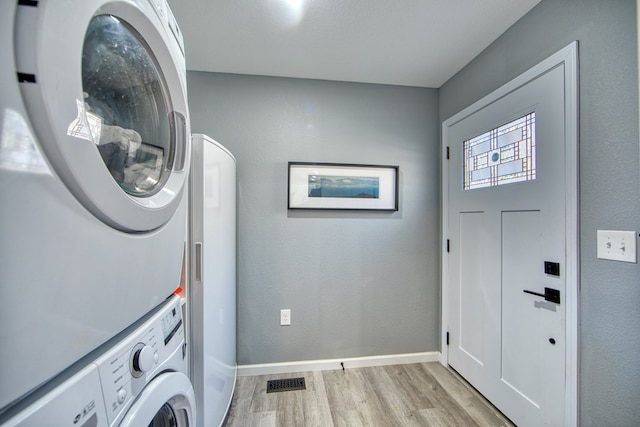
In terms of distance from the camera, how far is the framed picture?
1928 millimetres

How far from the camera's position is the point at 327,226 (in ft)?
6.48

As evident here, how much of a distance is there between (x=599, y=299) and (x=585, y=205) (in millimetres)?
411

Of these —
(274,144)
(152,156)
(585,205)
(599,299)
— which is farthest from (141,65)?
(599,299)

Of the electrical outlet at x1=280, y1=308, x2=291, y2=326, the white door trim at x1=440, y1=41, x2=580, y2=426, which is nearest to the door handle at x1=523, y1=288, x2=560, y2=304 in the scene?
the white door trim at x1=440, y1=41, x2=580, y2=426

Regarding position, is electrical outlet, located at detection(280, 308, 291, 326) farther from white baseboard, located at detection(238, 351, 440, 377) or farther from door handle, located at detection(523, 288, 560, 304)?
door handle, located at detection(523, 288, 560, 304)

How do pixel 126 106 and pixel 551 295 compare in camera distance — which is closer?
pixel 126 106

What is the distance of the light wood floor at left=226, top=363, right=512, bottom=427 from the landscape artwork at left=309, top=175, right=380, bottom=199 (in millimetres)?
1419

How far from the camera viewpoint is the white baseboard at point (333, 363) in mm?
1867

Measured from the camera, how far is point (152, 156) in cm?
70

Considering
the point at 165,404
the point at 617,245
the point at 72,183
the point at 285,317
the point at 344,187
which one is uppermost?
the point at 344,187

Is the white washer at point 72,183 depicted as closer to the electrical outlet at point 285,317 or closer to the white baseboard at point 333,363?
the electrical outlet at point 285,317

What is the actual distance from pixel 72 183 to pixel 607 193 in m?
1.73

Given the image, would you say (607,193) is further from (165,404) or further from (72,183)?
(165,404)

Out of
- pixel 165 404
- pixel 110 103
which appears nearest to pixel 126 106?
pixel 110 103
